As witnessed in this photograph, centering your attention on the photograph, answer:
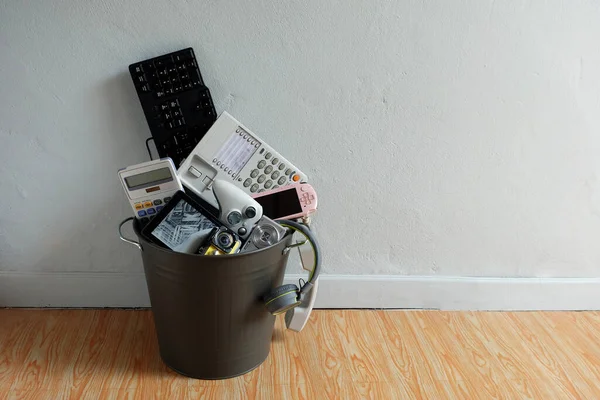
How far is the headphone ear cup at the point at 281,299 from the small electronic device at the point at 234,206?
0.54 feet

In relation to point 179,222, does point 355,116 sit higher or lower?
higher

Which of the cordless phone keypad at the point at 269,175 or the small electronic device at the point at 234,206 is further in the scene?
the cordless phone keypad at the point at 269,175

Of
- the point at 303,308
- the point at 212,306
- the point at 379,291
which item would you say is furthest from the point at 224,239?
the point at 379,291

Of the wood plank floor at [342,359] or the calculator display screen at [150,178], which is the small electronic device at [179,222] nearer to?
the calculator display screen at [150,178]

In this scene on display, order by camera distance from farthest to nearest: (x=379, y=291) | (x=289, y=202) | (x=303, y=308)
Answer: (x=379, y=291)
(x=303, y=308)
(x=289, y=202)

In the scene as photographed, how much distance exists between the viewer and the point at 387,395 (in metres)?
1.29

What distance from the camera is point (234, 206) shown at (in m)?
1.19

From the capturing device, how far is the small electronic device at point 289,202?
1.31 m

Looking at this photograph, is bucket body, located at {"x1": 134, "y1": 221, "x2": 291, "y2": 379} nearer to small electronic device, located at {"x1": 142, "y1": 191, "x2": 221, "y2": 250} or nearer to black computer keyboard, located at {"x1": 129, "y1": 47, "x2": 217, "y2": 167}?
small electronic device, located at {"x1": 142, "y1": 191, "x2": 221, "y2": 250}

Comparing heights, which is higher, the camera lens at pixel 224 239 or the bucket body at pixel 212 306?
the camera lens at pixel 224 239

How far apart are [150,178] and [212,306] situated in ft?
0.96

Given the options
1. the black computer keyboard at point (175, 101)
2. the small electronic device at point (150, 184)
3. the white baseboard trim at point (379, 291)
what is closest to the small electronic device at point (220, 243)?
the small electronic device at point (150, 184)

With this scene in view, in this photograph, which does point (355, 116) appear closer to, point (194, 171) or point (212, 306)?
point (194, 171)

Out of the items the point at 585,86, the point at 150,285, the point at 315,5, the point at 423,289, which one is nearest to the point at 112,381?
the point at 150,285
